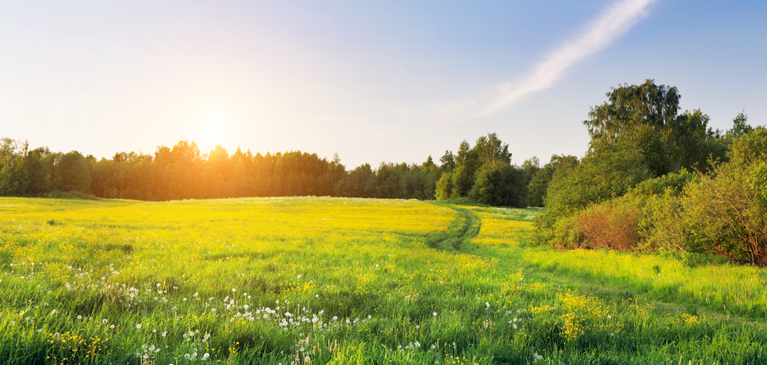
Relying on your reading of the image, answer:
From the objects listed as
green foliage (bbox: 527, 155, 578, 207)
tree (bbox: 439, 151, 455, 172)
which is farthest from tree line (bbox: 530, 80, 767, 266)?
tree (bbox: 439, 151, 455, 172)

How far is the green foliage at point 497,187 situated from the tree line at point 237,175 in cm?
27

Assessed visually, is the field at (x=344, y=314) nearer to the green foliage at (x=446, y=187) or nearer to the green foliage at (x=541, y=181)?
the green foliage at (x=541, y=181)

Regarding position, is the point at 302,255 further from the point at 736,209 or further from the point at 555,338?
the point at 736,209

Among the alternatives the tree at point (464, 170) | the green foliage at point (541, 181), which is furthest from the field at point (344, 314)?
the tree at point (464, 170)

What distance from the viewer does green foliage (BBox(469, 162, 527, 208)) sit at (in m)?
95.2

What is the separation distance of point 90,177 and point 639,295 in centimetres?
12811

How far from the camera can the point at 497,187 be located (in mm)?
95438

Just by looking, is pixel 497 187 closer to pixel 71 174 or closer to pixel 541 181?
pixel 541 181

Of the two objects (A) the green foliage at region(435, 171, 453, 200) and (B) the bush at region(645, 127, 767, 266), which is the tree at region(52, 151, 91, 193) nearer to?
(A) the green foliage at region(435, 171, 453, 200)

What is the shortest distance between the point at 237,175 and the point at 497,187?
101 m

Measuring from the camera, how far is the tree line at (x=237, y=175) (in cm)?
8162

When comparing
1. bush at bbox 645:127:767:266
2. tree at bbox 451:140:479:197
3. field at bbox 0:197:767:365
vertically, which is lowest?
field at bbox 0:197:767:365

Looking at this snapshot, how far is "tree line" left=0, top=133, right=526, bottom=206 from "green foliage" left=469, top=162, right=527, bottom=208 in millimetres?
272

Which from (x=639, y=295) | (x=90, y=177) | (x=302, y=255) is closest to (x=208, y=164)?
(x=90, y=177)
